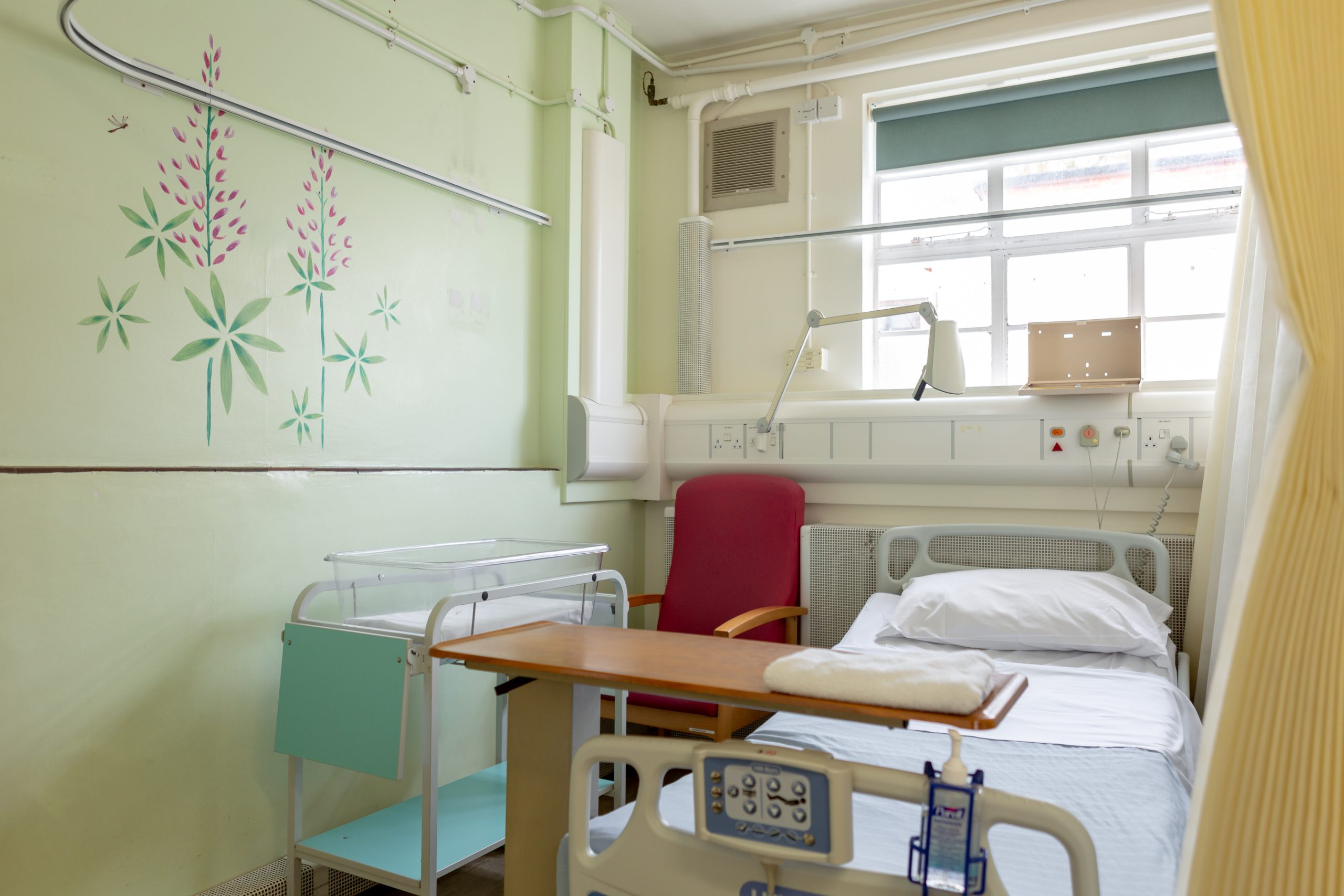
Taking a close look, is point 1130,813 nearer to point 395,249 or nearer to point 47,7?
point 395,249

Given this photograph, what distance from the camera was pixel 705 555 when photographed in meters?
3.59

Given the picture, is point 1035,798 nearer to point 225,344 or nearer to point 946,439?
point 225,344

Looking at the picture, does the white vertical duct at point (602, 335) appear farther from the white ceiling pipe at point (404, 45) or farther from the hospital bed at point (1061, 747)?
the hospital bed at point (1061, 747)

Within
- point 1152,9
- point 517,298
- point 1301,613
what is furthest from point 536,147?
point 1301,613

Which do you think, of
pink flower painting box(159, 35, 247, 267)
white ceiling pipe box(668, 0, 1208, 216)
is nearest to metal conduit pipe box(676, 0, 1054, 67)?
white ceiling pipe box(668, 0, 1208, 216)

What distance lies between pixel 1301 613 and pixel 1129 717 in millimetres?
1595

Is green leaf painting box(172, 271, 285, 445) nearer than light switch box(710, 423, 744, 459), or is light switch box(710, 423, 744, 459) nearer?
green leaf painting box(172, 271, 285, 445)

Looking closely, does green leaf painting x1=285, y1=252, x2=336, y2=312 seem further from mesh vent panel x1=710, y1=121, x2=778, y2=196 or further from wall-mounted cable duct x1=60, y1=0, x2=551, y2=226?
mesh vent panel x1=710, y1=121, x2=778, y2=196

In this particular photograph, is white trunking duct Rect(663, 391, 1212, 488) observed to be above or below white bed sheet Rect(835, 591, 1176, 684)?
above

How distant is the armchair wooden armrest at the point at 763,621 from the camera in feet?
9.53

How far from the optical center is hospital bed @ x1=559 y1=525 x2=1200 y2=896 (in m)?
1.52

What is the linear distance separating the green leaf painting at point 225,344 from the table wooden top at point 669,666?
4.01 feet

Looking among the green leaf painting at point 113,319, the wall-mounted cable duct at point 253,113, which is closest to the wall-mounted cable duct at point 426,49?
the wall-mounted cable duct at point 253,113

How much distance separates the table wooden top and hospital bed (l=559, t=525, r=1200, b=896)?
96mm
